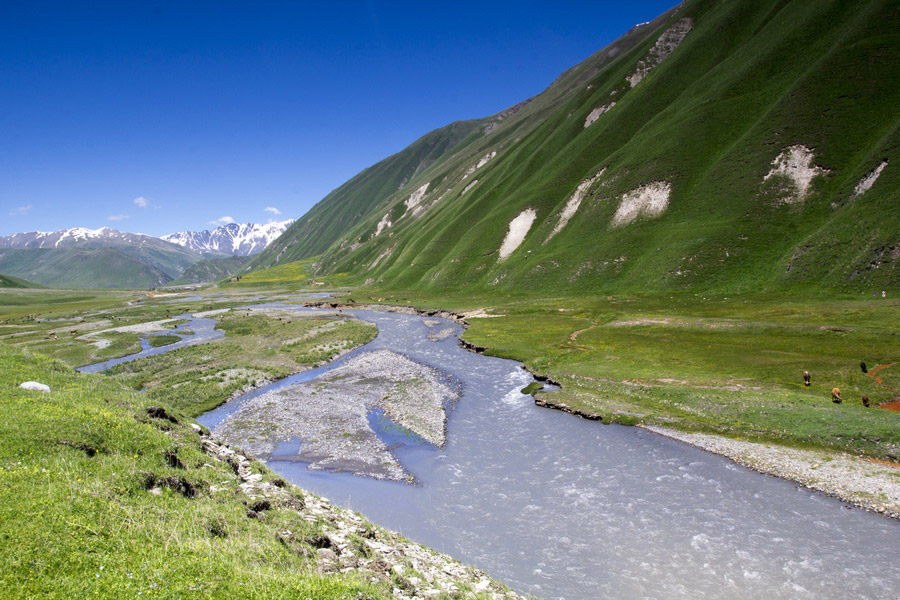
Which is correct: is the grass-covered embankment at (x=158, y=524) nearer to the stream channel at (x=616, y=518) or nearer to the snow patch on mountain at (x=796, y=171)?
the stream channel at (x=616, y=518)

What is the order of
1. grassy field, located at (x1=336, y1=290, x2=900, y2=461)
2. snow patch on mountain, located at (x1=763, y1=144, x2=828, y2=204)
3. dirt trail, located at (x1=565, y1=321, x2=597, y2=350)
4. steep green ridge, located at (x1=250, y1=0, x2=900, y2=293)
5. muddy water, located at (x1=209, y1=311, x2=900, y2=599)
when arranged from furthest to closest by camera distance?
1. snow patch on mountain, located at (x1=763, y1=144, x2=828, y2=204)
2. steep green ridge, located at (x1=250, y1=0, x2=900, y2=293)
3. dirt trail, located at (x1=565, y1=321, x2=597, y2=350)
4. grassy field, located at (x1=336, y1=290, x2=900, y2=461)
5. muddy water, located at (x1=209, y1=311, x2=900, y2=599)

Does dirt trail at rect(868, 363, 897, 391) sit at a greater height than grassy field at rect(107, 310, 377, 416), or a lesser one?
greater

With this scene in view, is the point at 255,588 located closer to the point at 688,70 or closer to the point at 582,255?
the point at 582,255

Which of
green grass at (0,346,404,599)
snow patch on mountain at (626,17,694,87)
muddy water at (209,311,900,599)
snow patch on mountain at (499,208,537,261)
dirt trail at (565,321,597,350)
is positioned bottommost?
muddy water at (209,311,900,599)

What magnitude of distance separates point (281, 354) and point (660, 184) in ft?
359

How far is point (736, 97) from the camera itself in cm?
12600

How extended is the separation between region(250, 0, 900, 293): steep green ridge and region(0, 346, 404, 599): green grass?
299 ft

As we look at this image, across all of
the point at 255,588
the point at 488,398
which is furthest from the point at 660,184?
the point at 255,588

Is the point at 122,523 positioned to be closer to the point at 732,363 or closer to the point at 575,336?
the point at 732,363

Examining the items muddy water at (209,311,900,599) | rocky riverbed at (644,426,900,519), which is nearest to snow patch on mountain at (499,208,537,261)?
muddy water at (209,311,900,599)

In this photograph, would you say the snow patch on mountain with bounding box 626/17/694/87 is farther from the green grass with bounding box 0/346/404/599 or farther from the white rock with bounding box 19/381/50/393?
the green grass with bounding box 0/346/404/599

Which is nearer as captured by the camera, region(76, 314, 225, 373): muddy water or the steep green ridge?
region(76, 314, 225, 373): muddy water

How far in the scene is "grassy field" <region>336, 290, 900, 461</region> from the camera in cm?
3284

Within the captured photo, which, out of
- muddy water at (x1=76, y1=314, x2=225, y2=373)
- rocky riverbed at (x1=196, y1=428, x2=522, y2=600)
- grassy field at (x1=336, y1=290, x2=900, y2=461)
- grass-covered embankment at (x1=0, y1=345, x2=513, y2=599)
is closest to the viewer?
grass-covered embankment at (x1=0, y1=345, x2=513, y2=599)
